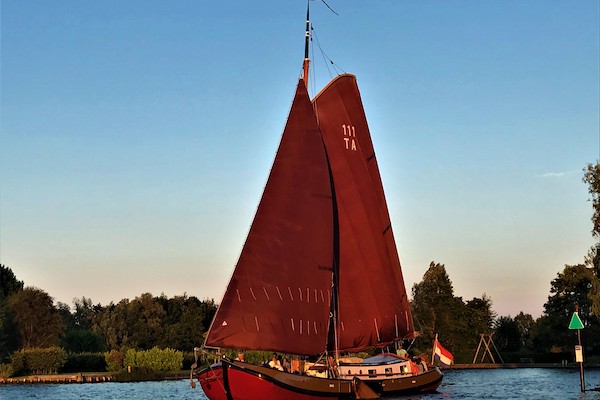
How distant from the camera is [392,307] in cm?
5406

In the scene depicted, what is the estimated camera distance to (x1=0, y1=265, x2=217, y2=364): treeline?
10200 centimetres

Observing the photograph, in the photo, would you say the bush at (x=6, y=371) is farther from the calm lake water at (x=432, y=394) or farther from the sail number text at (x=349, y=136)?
the sail number text at (x=349, y=136)

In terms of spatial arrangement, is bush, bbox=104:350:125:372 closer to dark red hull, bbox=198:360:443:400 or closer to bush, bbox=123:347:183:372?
bush, bbox=123:347:183:372

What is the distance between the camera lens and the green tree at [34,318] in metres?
103

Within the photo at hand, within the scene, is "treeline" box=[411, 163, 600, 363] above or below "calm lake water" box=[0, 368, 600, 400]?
above

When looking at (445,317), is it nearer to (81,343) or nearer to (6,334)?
(81,343)

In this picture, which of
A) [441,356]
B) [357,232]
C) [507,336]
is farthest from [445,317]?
[357,232]

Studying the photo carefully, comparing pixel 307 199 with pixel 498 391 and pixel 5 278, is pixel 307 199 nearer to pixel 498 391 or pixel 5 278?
pixel 498 391

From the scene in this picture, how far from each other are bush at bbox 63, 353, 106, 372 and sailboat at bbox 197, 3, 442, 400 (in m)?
48.3

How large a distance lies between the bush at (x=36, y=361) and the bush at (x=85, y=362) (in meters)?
5.40

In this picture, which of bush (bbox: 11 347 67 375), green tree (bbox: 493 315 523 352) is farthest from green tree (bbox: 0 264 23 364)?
green tree (bbox: 493 315 523 352)

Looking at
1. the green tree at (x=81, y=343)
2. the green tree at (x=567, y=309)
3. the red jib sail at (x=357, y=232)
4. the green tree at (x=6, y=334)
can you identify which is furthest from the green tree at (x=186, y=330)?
the red jib sail at (x=357, y=232)

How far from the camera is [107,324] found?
397 feet

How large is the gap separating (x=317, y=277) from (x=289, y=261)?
1952 millimetres
